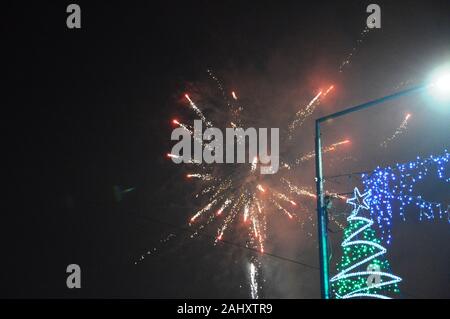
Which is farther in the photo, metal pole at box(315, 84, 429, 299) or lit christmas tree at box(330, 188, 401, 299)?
lit christmas tree at box(330, 188, 401, 299)

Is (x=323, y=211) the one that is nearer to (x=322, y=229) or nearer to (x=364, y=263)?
(x=322, y=229)

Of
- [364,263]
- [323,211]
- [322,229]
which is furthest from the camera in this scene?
[364,263]

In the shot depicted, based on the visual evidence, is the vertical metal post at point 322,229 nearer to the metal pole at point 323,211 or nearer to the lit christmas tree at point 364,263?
the metal pole at point 323,211

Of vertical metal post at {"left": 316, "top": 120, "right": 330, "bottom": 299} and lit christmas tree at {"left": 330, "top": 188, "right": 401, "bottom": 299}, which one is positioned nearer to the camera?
vertical metal post at {"left": 316, "top": 120, "right": 330, "bottom": 299}

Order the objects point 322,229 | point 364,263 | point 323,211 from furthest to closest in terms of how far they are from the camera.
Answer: point 364,263 < point 323,211 < point 322,229

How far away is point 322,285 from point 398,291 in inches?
273

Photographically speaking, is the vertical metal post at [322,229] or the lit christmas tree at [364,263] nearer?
the vertical metal post at [322,229]

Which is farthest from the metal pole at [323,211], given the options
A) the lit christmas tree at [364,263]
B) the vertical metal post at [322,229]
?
the lit christmas tree at [364,263]

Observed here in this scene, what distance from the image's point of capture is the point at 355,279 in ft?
59.4

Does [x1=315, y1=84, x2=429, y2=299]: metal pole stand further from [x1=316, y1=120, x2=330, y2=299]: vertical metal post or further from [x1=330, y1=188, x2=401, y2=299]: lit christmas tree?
[x1=330, y1=188, x2=401, y2=299]: lit christmas tree

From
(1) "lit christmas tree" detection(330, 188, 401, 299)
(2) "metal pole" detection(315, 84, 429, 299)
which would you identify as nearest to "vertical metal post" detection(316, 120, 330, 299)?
(2) "metal pole" detection(315, 84, 429, 299)

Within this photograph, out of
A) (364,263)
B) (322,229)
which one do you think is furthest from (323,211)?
(364,263)
